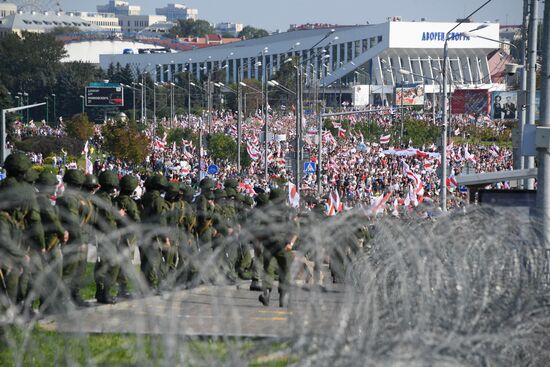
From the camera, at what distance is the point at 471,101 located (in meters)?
71.4

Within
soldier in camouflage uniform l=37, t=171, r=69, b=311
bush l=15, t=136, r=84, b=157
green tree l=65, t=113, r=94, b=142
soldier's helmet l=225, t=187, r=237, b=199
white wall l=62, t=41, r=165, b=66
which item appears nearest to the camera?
soldier in camouflage uniform l=37, t=171, r=69, b=311

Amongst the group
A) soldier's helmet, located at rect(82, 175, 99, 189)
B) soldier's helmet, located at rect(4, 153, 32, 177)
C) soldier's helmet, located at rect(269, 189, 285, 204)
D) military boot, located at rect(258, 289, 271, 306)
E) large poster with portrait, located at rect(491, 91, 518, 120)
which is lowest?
large poster with portrait, located at rect(491, 91, 518, 120)

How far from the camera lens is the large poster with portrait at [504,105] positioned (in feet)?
190

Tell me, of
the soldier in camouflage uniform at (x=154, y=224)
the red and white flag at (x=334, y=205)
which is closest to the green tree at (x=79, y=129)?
the red and white flag at (x=334, y=205)

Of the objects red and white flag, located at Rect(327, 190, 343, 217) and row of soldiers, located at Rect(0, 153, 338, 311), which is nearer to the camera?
row of soldiers, located at Rect(0, 153, 338, 311)

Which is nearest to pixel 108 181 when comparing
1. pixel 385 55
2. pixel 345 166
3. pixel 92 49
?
pixel 345 166

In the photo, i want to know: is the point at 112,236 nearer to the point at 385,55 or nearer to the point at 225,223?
the point at 225,223

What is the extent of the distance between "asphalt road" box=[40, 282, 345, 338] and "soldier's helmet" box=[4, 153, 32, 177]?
169 cm

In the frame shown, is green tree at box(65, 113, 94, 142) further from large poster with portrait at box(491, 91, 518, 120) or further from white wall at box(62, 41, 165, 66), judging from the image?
white wall at box(62, 41, 165, 66)

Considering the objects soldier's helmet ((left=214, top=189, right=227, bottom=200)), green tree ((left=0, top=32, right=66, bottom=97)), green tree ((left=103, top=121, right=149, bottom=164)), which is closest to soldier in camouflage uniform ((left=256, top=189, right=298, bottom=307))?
soldier's helmet ((left=214, top=189, right=227, bottom=200))

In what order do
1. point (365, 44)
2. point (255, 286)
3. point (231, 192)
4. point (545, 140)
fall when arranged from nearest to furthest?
point (545, 140) < point (255, 286) < point (231, 192) < point (365, 44)

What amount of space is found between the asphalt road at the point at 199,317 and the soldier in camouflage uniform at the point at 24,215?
2.47ft

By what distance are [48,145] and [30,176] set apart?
2201 inches

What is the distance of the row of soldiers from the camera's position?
11.0 metres
